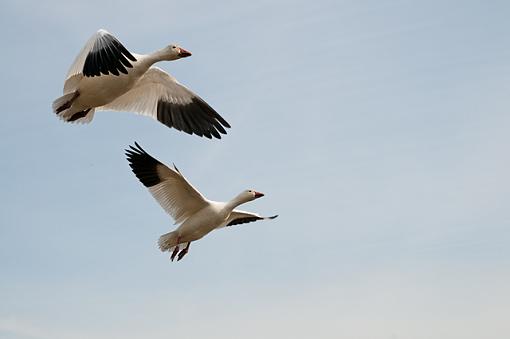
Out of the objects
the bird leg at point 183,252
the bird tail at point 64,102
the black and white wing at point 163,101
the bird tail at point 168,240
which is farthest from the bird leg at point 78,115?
the bird leg at point 183,252

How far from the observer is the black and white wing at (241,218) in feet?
65.0

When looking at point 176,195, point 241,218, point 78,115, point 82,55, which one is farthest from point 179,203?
point 82,55

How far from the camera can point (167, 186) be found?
18.7 metres

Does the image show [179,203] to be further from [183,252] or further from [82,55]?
[82,55]

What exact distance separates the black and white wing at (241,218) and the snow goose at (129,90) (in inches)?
108

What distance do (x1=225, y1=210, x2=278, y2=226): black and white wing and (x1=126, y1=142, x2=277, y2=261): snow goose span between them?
862mm

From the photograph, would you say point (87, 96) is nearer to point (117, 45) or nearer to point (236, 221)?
point (117, 45)

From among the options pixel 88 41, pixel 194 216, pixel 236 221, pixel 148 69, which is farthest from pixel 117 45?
pixel 236 221

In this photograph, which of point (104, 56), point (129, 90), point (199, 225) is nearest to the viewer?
point (104, 56)

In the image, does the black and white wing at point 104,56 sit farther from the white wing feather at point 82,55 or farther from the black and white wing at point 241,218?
the black and white wing at point 241,218

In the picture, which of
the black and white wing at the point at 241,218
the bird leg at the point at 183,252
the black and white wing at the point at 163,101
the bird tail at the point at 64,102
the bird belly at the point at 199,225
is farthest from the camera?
the black and white wing at the point at 241,218

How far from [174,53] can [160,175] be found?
102 inches

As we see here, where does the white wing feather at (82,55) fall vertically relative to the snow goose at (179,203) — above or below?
above

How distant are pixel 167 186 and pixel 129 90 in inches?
105
